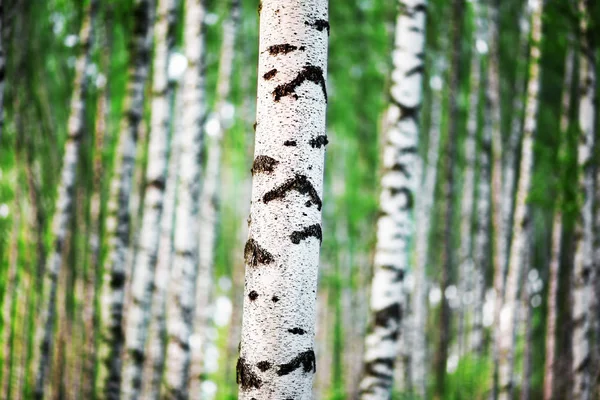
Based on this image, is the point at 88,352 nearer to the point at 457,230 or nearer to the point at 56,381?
the point at 56,381

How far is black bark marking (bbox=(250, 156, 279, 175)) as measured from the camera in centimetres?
161

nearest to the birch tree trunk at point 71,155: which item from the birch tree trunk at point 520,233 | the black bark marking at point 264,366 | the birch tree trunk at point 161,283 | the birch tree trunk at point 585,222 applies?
Result: the birch tree trunk at point 161,283

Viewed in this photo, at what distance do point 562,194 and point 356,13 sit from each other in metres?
6.91

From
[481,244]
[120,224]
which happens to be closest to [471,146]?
[481,244]

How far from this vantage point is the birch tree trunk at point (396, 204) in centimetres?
373

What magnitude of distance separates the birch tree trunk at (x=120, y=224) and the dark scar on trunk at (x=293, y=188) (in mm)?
3918

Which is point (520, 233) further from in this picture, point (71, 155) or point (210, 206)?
point (71, 155)

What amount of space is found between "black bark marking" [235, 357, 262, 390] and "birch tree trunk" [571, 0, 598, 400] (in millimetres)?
4993

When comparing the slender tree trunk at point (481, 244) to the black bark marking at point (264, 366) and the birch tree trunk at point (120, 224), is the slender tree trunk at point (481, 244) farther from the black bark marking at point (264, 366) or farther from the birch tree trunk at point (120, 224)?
the black bark marking at point (264, 366)

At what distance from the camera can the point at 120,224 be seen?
5199 millimetres

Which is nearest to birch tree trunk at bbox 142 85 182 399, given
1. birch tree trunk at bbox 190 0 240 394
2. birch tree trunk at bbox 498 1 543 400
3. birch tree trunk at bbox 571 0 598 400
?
birch tree trunk at bbox 190 0 240 394

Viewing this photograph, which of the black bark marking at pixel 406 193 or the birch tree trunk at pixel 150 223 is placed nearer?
the black bark marking at pixel 406 193

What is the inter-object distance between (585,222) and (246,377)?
5.26 m

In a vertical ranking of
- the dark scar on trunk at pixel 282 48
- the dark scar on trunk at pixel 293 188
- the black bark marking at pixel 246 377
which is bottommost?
the black bark marking at pixel 246 377
